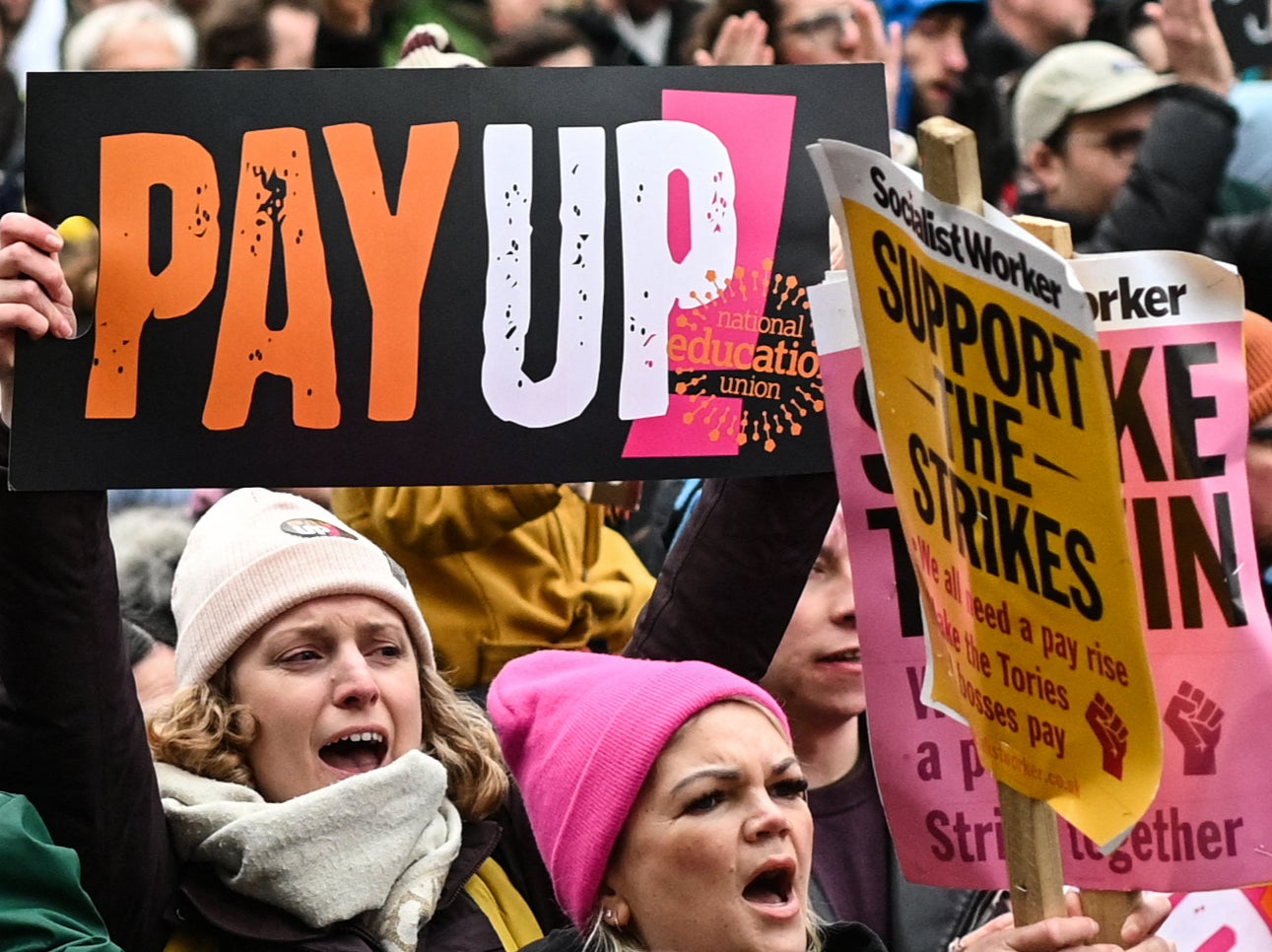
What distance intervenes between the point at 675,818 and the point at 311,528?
735 millimetres

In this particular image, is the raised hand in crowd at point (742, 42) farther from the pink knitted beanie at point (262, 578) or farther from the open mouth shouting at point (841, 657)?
the pink knitted beanie at point (262, 578)

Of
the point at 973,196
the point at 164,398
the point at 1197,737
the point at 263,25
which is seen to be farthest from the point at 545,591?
the point at 263,25

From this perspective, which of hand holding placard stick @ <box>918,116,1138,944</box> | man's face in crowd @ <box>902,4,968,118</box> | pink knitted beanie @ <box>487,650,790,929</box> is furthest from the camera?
man's face in crowd @ <box>902,4,968,118</box>

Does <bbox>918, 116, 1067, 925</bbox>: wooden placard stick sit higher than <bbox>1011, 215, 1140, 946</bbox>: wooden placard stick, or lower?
higher

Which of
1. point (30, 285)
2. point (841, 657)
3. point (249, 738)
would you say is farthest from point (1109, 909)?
point (30, 285)

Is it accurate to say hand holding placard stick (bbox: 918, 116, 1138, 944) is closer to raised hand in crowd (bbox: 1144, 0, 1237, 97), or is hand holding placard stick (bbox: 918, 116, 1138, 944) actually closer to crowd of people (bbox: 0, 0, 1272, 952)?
crowd of people (bbox: 0, 0, 1272, 952)

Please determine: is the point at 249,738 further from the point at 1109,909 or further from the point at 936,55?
the point at 936,55

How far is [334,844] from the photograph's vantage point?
266cm

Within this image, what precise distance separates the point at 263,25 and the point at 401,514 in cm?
240

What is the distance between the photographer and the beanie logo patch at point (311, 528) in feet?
9.67

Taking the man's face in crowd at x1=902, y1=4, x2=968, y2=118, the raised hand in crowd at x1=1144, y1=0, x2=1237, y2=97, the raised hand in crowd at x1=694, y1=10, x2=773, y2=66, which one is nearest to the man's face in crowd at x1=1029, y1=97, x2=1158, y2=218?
the raised hand in crowd at x1=1144, y1=0, x2=1237, y2=97

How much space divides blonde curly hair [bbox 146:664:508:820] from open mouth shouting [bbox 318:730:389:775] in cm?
9

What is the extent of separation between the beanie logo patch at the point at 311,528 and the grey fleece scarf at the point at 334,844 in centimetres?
36

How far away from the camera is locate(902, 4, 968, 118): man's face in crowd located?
5.99 m
